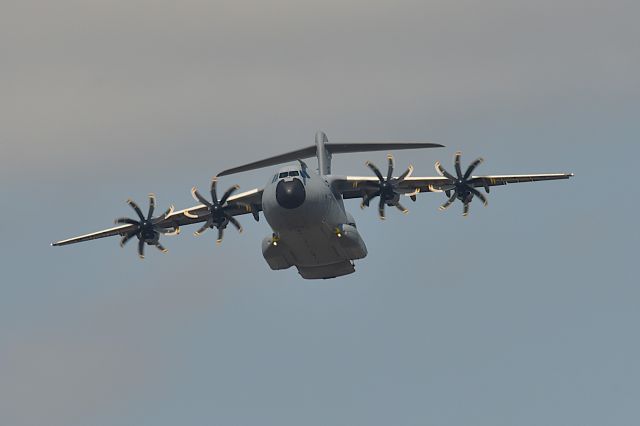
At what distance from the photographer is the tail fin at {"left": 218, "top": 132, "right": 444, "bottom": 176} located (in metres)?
67.0

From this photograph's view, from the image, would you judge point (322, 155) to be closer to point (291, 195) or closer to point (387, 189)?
point (387, 189)

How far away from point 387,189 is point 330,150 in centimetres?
446

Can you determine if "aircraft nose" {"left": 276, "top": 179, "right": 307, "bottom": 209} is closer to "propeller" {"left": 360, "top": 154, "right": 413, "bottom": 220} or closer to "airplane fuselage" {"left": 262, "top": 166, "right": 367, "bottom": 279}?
"airplane fuselage" {"left": 262, "top": 166, "right": 367, "bottom": 279}

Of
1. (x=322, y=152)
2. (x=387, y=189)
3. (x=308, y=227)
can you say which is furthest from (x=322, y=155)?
(x=308, y=227)

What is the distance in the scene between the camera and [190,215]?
69.7 m

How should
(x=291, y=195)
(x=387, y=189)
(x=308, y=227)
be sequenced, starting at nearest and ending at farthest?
(x=291, y=195) → (x=308, y=227) → (x=387, y=189)

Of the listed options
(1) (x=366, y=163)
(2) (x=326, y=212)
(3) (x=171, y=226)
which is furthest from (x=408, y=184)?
(3) (x=171, y=226)

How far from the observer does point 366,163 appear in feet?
217

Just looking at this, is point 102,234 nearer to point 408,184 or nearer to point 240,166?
point 240,166

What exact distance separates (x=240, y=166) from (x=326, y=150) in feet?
15.0

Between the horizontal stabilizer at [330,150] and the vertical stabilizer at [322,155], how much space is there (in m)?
0.20

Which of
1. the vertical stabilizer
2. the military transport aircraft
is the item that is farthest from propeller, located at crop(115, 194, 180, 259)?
the vertical stabilizer

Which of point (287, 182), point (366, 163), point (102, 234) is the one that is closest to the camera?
point (287, 182)

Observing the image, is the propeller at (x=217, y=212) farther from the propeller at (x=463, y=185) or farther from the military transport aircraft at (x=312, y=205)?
the propeller at (x=463, y=185)
